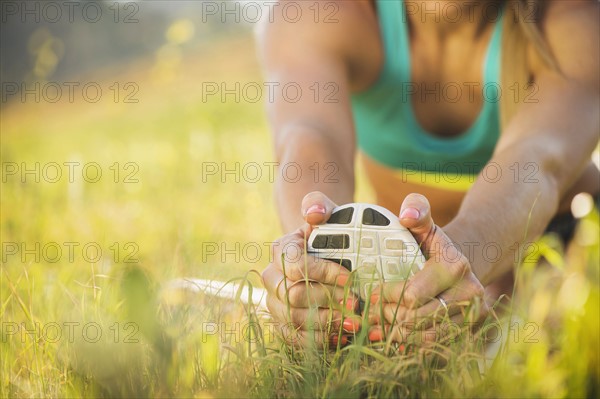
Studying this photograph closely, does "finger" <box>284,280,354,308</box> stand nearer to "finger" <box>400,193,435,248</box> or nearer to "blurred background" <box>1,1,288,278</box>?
"finger" <box>400,193,435,248</box>

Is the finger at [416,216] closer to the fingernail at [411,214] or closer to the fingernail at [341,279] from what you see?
the fingernail at [411,214]

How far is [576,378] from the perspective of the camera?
0.93 meters

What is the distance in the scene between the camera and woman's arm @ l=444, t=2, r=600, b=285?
4.24 feet

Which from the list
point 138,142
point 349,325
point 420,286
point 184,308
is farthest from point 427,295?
point 138,142

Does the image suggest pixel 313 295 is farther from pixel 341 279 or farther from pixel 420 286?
pixel 420 286

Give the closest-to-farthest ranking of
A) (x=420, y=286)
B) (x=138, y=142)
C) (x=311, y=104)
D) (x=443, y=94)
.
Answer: (x=420, y=286) → (x=311, y=104) → (x=443, y=94) → (x=138, y=142)

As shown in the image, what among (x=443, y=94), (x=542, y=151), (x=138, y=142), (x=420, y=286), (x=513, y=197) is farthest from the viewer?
(x=138, y=142)

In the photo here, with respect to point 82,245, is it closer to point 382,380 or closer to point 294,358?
point 294,358

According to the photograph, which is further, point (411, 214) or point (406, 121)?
point (406, 121)

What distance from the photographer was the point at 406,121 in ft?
6.77

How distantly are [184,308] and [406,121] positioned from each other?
42.6 inches

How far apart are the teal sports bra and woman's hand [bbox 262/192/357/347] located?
919mm

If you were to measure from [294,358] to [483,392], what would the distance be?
28 cm

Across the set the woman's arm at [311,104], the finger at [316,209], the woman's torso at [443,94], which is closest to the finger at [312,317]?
the finger at [316,209]
